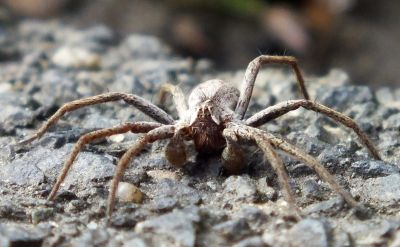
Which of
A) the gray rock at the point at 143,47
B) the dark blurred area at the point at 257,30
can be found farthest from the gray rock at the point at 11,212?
the dark blurred area at the point at 257,30

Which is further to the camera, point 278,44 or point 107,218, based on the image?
point 278,44

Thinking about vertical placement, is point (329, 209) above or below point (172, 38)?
below

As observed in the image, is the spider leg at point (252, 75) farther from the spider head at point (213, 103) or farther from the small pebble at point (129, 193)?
the small pebble at point (129, 193)

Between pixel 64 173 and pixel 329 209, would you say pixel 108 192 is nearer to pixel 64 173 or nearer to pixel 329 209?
pixel 64 173

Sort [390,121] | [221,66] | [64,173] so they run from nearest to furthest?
[64,173] < [390,121] < [221,66]

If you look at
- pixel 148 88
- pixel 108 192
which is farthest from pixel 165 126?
pixel 148 88

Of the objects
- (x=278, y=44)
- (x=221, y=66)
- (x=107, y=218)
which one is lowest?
(x=107, y=218)

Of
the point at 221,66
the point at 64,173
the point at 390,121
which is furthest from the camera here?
the point at 221,66
